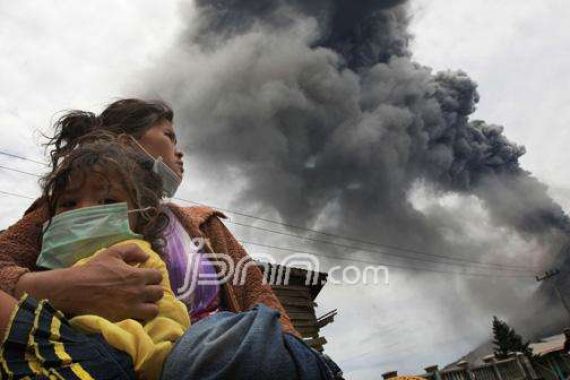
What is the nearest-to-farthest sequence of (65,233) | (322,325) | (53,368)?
1. (53,368)
2. (65,233)
3. (322,325)

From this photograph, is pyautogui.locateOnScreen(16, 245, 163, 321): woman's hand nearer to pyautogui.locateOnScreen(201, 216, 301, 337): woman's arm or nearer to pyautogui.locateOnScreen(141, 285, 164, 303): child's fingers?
pyautogui.locateOnScreen(141, 285, 164, 303): child's fingers

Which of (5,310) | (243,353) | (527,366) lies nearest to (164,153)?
(5,310)

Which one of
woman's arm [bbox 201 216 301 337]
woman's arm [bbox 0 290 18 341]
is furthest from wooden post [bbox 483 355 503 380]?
woman's arm [bbox 0 290 18 341]

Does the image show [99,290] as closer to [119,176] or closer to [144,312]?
[144,312]

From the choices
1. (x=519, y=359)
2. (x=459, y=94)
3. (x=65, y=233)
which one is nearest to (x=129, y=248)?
(x=65, y=233)

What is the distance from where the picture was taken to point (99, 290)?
3.18 ft

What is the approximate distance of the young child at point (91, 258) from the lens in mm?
745

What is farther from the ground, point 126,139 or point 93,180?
point 126,139

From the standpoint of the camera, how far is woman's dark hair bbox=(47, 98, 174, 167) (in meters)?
2.07

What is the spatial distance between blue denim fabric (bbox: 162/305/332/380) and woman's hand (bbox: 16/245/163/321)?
239 mm

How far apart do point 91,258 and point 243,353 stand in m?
0.64

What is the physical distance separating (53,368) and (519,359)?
54.7 feet

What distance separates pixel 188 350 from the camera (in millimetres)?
763

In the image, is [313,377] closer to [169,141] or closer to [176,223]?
[176,223]
